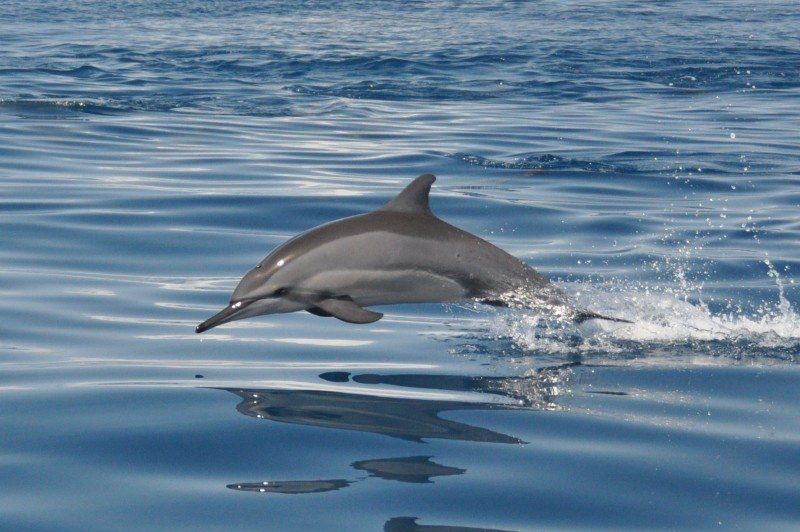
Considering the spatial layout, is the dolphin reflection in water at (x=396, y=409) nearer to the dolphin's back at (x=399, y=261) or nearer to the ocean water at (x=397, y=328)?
the ocean water at (x=397, y=328)

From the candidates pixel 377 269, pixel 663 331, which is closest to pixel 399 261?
pixel 377 269

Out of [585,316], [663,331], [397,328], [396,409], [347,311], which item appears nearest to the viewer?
[396,409]

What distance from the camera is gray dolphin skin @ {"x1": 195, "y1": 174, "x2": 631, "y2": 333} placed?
624cm

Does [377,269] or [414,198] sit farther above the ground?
[414,198]

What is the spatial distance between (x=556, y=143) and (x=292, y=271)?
10.1m

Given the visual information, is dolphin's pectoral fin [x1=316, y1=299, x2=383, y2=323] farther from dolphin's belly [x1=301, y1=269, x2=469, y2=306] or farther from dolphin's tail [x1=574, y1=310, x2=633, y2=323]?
dolphin's tail [x1=574, y1=310, x2=633, y2=323]

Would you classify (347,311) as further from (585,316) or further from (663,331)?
(663,331)

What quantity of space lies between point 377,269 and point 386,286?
11 centimetres

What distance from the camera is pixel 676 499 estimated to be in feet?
13.9

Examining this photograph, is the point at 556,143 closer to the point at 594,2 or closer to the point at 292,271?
the point at 292,271

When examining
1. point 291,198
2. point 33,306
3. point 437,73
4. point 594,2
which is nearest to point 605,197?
point 291,198

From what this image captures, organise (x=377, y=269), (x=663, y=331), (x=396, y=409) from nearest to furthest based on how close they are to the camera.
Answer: (x=396, y=409), (x=377, y=269), (x=663, y=331)

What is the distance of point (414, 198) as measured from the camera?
21.0 feet

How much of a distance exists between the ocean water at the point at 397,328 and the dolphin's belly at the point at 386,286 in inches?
12.5
